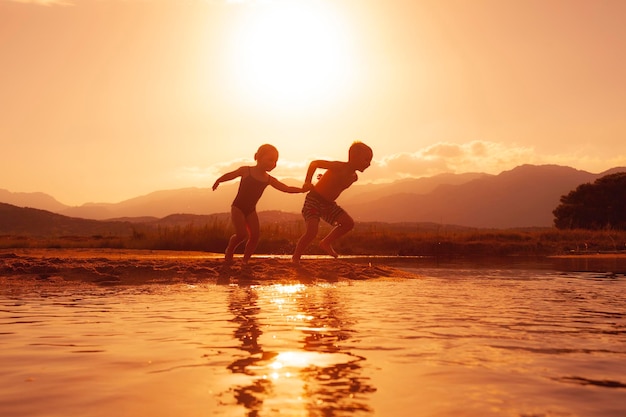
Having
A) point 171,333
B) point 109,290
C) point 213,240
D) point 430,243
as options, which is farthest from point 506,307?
point 430,243

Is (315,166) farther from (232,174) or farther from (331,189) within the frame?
(232,174)

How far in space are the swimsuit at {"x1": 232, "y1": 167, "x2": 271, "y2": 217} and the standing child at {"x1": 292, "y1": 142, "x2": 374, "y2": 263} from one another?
0.99m

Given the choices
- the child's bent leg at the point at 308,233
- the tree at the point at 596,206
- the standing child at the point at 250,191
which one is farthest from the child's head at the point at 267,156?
the tree at the point at 596,206

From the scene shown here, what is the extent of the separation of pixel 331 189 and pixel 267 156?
4.80ft

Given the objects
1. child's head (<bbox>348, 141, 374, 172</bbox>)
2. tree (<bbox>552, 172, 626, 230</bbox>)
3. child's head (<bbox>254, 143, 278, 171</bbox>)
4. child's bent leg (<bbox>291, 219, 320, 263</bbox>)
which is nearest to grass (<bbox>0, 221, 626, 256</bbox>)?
child's bent leg (<bbox>291, 219, 320, 263</bbox>)

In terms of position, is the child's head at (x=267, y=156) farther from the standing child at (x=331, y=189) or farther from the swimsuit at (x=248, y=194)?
the standing child at (x=331, y=189)

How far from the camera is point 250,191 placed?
11922 mm

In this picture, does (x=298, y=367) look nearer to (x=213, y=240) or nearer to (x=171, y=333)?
(x=171, y=333)

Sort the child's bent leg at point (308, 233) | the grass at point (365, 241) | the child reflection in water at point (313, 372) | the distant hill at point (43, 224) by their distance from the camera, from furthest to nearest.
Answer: the distant hill at point (43, 224) → the grass at point (365, 241) → the child's bent leg at point (308, 233) → the child reflection in water at point (313, 372)

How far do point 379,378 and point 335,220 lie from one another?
8829mm

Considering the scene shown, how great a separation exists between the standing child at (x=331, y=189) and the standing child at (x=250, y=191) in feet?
2.77

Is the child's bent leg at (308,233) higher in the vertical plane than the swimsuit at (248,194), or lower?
lower

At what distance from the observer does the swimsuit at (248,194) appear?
11906 mm

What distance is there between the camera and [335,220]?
12422 millimetres
